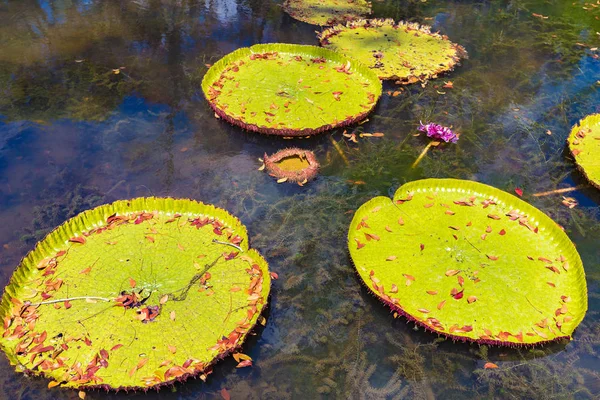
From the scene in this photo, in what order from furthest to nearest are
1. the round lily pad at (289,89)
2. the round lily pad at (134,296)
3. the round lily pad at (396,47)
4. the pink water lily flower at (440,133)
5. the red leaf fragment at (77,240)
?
the round lily pad at (396,47), the pink water lily flower at (440,133), the round lily pad at (289,89), the red leaf fragment at (77,240), the round lily pad at (134,296)

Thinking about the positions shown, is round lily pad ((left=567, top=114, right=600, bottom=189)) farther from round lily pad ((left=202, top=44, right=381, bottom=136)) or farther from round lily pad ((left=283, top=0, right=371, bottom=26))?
round lily pad ((left=283, top=0, right=371, bottom=26))

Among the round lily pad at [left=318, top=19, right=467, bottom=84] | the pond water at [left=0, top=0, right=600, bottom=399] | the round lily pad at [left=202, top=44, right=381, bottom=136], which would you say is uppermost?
the round lily pad at [left=318, top=19, right=467, bottom=84]

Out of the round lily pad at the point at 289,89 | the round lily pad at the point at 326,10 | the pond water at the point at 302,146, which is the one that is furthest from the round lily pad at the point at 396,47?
the round lily pad at the point at 289,89

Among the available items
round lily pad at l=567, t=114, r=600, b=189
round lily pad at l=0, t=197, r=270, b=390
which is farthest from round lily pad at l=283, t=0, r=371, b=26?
round lily pad at l=0, t=197, r=270, b=390

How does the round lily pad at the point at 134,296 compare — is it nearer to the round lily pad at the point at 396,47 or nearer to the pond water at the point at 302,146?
the pond water at the point at 302,146

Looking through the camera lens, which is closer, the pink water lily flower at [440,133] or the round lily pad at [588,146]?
the round lily pad at [588,146]

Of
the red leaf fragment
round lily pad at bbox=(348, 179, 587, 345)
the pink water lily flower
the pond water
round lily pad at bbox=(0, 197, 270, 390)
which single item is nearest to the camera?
round lily pad at bbox=(0, 197, 270, 390)

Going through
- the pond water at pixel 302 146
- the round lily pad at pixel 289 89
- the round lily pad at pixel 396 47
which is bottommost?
the pond water at pixel 302 146
